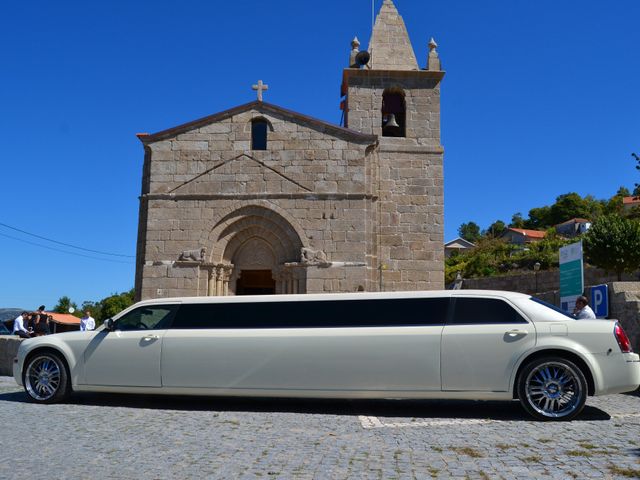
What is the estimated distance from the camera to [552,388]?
274 inches

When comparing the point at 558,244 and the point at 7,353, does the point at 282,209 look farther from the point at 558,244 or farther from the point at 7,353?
the point at 558,244

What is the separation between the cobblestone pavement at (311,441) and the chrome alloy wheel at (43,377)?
0.23 meters

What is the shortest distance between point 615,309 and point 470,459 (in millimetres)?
7232

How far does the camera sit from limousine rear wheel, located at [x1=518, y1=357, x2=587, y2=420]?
6.85 metres

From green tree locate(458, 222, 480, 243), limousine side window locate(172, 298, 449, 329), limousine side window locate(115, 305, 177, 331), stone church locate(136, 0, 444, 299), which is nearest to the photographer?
limousine side window locate(172, 298, 449, 329)

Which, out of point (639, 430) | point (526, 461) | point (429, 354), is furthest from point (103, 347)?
point (639, 430)

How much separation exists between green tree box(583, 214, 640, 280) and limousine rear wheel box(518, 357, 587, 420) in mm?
15521

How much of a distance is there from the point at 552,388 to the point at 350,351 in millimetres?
2346

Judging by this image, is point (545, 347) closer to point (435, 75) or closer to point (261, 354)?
point (261, 354)

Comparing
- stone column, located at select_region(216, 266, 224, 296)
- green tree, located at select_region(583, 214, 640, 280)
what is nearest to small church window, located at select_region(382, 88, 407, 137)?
stone column, located at select_region(216, 266, 224, 296)

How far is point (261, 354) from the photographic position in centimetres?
759

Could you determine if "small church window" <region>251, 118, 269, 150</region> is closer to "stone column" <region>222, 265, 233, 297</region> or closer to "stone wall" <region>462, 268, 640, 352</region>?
"stone column" <region>222, 265, 233, 297</region>

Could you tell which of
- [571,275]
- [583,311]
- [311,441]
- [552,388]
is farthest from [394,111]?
[311,441]

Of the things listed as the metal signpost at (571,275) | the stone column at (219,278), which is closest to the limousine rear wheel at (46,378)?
the stone column at (219,278)
